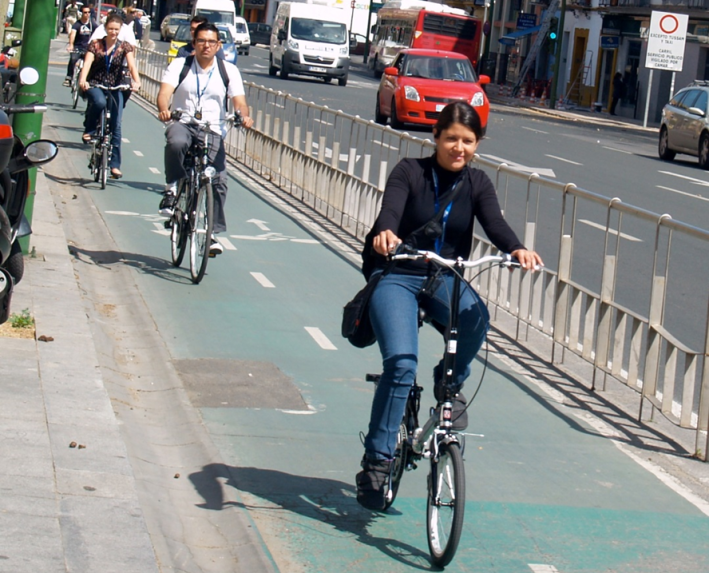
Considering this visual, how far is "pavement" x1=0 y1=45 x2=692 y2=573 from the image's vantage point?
399 centimetres

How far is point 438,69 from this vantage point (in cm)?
2889

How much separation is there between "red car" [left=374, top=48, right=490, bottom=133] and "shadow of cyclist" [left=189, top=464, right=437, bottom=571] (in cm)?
2197

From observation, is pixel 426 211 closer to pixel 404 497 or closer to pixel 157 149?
pixel 404 497

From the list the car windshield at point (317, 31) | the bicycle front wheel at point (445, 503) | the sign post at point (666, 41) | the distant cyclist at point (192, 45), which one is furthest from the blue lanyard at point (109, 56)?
the car windshield at point (317, 31)

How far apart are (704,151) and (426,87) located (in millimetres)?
6193

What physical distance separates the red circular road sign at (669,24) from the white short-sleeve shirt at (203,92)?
113 ft

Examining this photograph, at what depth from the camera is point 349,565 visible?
4.55m

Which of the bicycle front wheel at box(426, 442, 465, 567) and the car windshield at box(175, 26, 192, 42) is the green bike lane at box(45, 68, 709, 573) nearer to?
the bicycle front wheel at box(426, 442, 465, 567)

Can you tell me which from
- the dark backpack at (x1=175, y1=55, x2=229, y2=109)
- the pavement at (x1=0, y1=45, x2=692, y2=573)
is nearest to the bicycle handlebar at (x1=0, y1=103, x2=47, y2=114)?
the pavement at (x1=0, y1=45, x2=692, y2=573)

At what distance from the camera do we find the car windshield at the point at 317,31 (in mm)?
47125

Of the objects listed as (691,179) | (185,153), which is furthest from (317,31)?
(185,153)

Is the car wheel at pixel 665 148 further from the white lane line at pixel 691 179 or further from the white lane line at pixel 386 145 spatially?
the white lane line at pixel 386 145

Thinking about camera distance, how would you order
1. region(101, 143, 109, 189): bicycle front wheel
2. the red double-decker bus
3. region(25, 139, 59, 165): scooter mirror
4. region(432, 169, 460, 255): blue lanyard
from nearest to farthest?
region(432, 169, 460, 255): blue lanyard
region(25, 139, 59, 165): scooter mirror
region(101, 143, 109, 189): bicycle front wheel
the red double-decker bus

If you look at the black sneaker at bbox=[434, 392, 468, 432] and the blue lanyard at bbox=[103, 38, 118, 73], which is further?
the blue lanyard at bbox=[103, 38, 118, 73]
